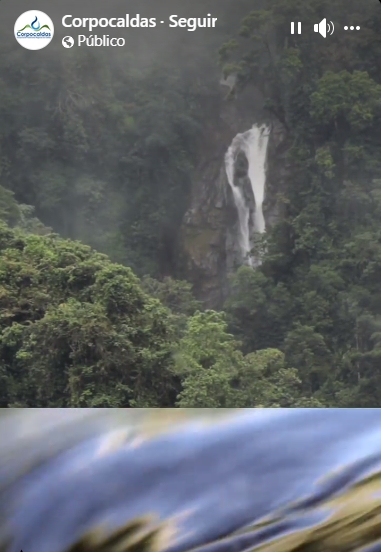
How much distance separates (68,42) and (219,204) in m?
1.02

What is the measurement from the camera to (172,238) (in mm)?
A: 3857

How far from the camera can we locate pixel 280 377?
374 centimetres

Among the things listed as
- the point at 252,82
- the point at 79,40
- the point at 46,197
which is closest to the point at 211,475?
the point at 46,197

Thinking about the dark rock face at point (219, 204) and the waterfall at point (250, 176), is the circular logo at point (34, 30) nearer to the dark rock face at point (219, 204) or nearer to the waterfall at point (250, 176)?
the dark rock face at point (219, 204)

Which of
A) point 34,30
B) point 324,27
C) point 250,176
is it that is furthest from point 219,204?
point 34,30

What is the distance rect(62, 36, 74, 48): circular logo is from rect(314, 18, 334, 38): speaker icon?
111cm

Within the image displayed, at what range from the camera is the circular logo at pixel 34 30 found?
11.9ft

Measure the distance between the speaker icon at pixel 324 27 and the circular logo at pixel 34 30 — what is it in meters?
1.20

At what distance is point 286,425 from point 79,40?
1.96 metres

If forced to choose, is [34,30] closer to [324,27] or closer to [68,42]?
[68,42]

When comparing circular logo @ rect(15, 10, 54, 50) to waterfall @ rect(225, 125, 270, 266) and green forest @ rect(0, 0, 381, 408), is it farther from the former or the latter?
waterfall @ rect(225, 125, 270, 266)

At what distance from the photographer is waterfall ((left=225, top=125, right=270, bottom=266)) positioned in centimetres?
381

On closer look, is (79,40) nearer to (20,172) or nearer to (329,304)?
(20,172)

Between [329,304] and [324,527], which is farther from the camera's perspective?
[329,304]
